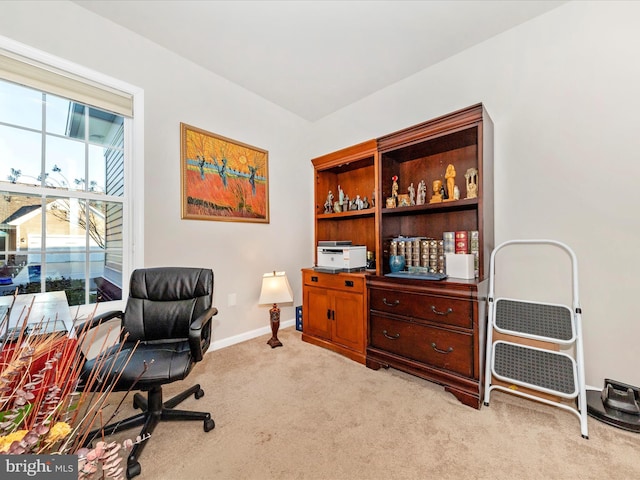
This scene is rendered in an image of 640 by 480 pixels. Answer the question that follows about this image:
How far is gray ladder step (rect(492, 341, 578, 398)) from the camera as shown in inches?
64.1

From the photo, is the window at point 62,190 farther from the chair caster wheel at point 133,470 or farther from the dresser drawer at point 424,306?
the dresser drawer at point 424,306

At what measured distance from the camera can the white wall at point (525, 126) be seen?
1742mm

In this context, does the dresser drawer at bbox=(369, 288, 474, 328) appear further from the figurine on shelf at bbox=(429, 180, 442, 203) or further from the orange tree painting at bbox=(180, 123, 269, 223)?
the orange tree painting at bbox=(180, 123, 269, 223)

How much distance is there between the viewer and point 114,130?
220cm

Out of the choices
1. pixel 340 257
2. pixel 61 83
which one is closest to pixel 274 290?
pixel 340 257

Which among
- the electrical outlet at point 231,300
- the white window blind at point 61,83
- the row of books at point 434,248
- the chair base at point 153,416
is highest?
the white window blind at point 61,83

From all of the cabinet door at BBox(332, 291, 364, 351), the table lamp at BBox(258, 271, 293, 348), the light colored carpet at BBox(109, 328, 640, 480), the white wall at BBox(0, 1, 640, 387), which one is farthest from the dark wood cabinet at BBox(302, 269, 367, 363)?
the white wall at BBox(0, 1, 640, 387)

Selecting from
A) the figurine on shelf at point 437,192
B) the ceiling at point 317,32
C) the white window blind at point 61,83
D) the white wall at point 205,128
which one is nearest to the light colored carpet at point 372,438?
the white wall at point 205,128

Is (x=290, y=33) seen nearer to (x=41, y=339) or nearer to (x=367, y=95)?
(x=367, y=95)

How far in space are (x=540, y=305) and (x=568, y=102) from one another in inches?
58.1

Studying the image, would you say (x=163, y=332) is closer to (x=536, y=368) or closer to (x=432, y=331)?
(x=432, y=331)

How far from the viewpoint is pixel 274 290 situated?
9.20 ft

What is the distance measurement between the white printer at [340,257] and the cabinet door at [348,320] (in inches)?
10.2

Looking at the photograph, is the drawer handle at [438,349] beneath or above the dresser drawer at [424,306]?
beneath
